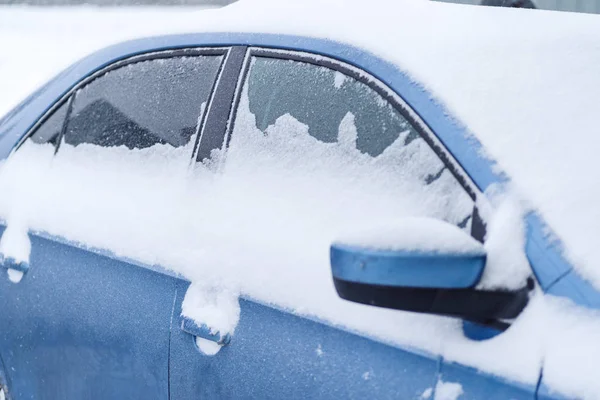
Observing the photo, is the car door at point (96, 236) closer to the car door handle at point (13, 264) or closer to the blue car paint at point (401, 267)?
the car door handle at point (13, 264)

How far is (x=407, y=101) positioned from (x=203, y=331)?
71cm

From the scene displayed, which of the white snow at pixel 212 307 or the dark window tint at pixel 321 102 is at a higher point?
the dark window tint at pixel 321 102

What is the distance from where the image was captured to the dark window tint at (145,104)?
1994 millimetres

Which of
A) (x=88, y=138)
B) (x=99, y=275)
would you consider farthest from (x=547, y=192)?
(x=88, y=138)

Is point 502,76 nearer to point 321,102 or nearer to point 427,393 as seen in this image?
point 321,102

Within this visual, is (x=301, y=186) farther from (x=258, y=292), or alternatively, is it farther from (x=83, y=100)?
(x=83, y=100)

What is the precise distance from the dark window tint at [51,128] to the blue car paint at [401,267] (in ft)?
4.64

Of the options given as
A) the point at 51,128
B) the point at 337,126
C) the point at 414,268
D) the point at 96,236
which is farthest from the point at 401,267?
the point at 51,128

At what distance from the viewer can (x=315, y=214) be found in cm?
166

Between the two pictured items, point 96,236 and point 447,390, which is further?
point 96,236

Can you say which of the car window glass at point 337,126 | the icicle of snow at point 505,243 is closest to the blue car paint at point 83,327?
the car window glass at point 337,126

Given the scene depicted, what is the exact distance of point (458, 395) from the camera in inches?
51.6

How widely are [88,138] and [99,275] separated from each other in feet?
1.63

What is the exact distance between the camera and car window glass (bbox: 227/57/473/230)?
1.50 meters
